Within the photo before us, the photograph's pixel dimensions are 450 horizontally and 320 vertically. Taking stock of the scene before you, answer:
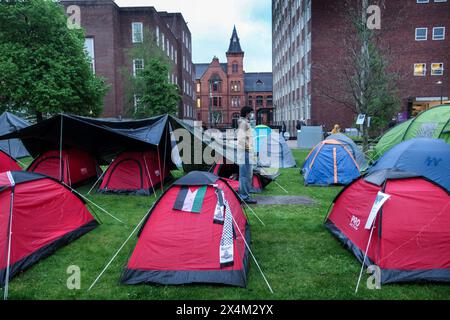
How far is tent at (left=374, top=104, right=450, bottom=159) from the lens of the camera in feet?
27.9

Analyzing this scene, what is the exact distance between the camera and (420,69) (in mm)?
30453

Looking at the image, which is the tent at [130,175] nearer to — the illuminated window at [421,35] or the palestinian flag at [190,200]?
the palestinian flag at [190,200]

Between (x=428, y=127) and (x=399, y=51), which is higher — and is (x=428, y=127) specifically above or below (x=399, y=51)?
below

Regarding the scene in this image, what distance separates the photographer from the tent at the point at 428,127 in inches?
335

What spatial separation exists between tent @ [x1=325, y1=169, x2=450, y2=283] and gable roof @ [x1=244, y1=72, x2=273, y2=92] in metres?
74.2

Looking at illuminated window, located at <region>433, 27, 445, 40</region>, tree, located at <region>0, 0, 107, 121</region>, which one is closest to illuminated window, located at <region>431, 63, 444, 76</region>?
illuminated window, located at <region>433, 27, 445, 40</region>

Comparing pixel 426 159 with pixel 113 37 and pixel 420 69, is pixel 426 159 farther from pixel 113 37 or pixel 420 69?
pixel 113 37

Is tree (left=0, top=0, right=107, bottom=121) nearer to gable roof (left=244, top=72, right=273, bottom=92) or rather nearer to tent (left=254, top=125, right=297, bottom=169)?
tent (left=254, top=125, right=297, bottom=169)

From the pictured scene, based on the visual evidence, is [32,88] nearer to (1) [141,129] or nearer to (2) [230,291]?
(1) [141,129]

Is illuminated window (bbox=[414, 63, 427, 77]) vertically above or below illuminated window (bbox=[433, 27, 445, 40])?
below

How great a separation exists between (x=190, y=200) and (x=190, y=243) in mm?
546

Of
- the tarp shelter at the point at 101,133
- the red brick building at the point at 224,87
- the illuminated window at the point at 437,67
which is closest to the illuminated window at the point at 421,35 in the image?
the illuminated window at the point at 437,67

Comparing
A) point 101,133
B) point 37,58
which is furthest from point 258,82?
point 101,133

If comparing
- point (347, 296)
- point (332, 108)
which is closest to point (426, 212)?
point (347, 296)
